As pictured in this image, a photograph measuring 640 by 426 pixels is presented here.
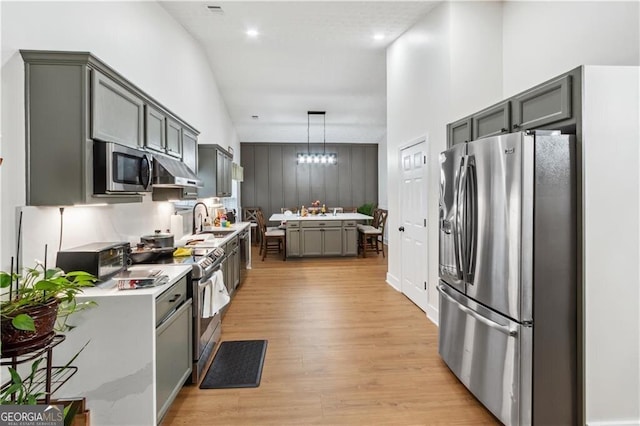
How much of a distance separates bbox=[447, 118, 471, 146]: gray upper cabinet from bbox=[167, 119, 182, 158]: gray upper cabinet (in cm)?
270

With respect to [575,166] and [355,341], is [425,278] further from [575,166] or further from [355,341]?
[575,166]

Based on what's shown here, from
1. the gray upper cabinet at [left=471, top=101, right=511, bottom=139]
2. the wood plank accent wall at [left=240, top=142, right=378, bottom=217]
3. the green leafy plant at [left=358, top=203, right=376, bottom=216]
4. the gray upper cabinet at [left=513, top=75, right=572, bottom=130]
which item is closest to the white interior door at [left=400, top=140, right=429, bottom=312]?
the gray upper cabinet at [left=471, top=101, right=511, bottom=139]

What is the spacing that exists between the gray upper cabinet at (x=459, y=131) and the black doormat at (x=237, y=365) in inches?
102

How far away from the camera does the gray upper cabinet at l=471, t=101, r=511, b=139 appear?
2.41 meters

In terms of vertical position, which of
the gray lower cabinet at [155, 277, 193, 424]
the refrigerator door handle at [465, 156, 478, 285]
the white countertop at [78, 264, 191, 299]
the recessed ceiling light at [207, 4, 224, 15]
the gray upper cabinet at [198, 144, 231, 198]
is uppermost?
the recessed ceiling light at [207, 4, 224, 15]

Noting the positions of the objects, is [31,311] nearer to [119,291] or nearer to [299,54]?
[119,291]

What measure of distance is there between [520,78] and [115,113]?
11.5ft

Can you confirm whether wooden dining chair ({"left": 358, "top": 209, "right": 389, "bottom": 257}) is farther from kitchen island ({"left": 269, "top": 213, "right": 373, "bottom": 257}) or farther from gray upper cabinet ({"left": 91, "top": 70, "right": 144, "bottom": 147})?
gray upper cabinet ({"left": 91, "top": 70, "right": 144, "bottom": 147})

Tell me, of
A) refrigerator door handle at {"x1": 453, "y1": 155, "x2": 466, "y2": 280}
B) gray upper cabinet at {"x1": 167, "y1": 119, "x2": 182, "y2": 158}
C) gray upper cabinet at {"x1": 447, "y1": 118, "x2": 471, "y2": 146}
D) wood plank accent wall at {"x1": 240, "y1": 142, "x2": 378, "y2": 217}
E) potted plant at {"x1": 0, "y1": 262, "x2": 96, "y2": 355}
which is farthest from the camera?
wood plank accent wall at {"x1": 240, "y1": 142, "x2": 378, "y2": 217}

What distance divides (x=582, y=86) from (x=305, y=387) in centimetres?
253

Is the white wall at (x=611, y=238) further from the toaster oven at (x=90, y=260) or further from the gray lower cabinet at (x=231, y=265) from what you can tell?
the gray lower cabinet at (x=231, y=265)

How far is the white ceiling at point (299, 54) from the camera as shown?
398 centimetres

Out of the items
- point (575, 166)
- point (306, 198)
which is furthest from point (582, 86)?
point (306, 198)

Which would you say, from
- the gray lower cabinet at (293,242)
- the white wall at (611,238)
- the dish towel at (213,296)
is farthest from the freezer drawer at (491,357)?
the gray lower cabinet at (293,242)
